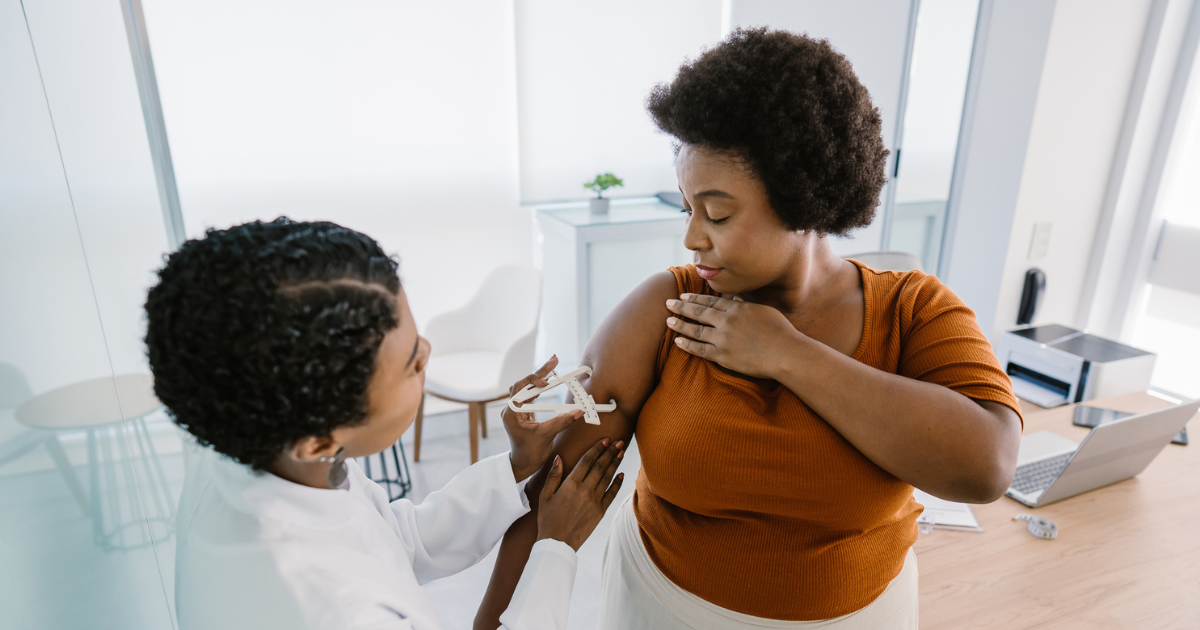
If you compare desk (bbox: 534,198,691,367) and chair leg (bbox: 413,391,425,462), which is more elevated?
desk (bbox: 534,198,691,367)

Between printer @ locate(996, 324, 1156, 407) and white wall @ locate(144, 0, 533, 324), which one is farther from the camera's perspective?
white wall @ locate(144, 0, 533, 324)

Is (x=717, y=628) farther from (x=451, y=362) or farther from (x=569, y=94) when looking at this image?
(x=569, y=94)

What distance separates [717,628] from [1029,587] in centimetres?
67

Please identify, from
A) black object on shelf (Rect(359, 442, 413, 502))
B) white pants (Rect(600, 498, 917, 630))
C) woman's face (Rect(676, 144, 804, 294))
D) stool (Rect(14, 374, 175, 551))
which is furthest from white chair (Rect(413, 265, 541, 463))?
woman's face (Rect(676, 144, 804, 294))

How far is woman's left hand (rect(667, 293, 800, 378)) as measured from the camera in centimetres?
91

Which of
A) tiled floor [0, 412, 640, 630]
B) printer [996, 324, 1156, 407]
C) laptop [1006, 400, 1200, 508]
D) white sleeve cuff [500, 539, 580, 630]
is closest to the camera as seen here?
tiled floor [0, 412, 640, 630]

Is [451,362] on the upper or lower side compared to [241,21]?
lower

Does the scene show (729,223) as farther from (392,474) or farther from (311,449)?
(392,474)

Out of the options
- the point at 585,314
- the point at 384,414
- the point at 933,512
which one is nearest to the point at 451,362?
the point at 585,314

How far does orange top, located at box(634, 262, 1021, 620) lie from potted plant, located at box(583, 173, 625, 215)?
257cm

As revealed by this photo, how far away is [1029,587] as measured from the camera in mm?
1192

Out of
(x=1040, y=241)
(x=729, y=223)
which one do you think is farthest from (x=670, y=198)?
(x=729, y=223)

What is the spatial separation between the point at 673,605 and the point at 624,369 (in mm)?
371

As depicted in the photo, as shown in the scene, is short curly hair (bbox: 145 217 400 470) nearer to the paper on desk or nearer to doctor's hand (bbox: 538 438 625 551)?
doctor's hand (bbox: 538 438 625 551)
